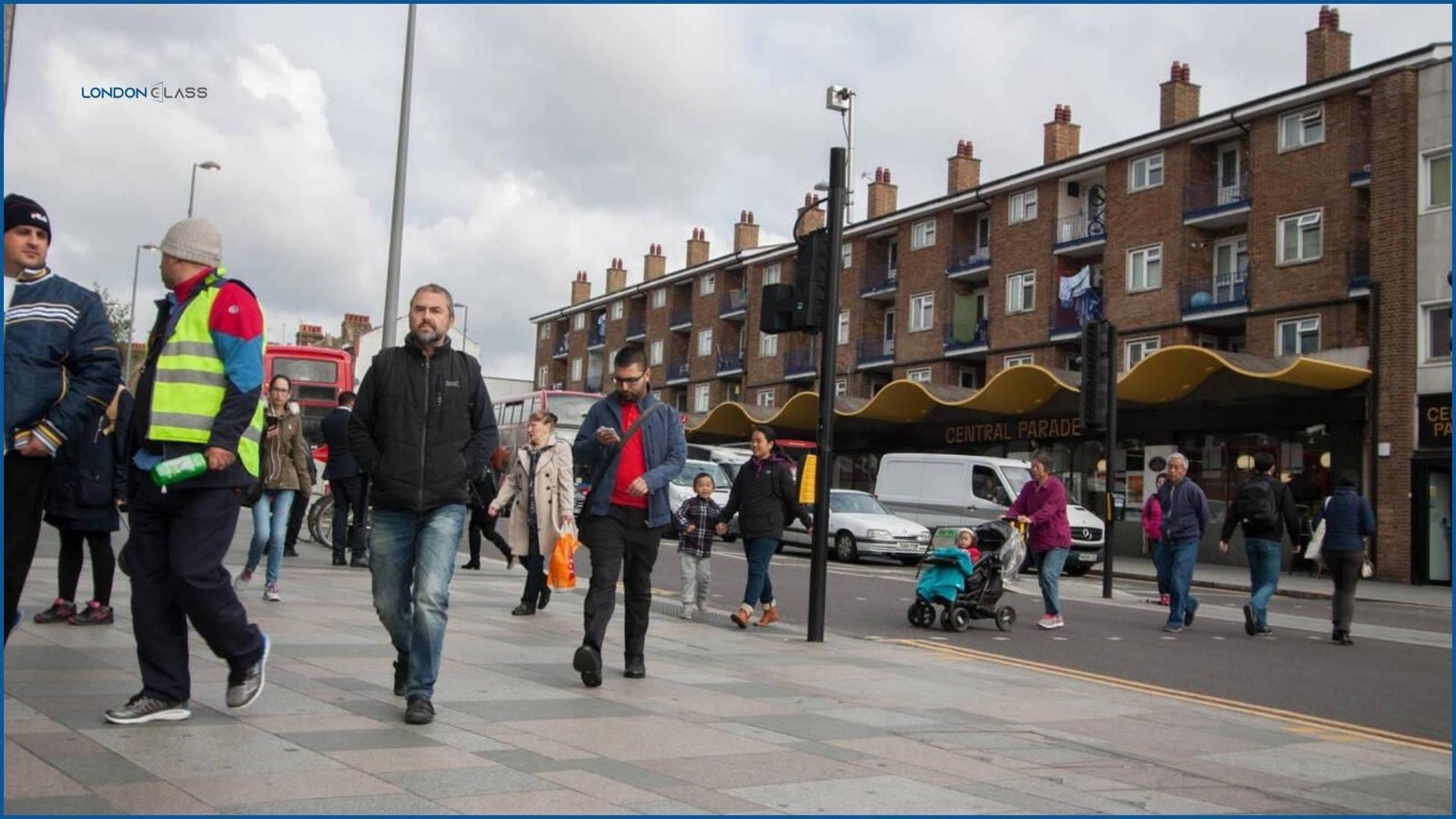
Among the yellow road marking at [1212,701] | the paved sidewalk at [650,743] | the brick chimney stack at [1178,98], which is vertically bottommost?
the yellow road marking at [1212,701]

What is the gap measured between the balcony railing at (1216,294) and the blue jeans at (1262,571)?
71.1ft

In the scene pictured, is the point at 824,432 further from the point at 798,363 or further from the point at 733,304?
the point at 733,304

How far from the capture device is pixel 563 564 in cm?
950

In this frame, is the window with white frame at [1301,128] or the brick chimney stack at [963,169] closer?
the window with white frame at [1301,128]

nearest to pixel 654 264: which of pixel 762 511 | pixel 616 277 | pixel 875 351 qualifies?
pixel 616 277

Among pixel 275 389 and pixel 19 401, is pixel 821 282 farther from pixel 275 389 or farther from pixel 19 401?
pixel 19 401

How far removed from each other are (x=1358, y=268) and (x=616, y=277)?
160 feet

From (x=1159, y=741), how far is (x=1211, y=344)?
31.5 metres

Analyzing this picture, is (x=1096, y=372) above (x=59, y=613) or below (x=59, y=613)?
above

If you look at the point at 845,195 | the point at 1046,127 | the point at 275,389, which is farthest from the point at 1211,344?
the point at 275,389

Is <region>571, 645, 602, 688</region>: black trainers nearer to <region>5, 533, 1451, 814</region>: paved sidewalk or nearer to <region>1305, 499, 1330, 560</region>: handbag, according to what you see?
<region>5, 533, 1451, 814</region>: paved sidewalk

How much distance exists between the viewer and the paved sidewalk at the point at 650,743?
4.59m

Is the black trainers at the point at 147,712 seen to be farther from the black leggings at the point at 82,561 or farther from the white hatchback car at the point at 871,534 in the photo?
the white hatchback car at the point at 871,534

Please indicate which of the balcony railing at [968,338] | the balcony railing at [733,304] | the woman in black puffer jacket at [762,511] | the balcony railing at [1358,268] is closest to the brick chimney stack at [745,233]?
the balcony railing at [733,304]
